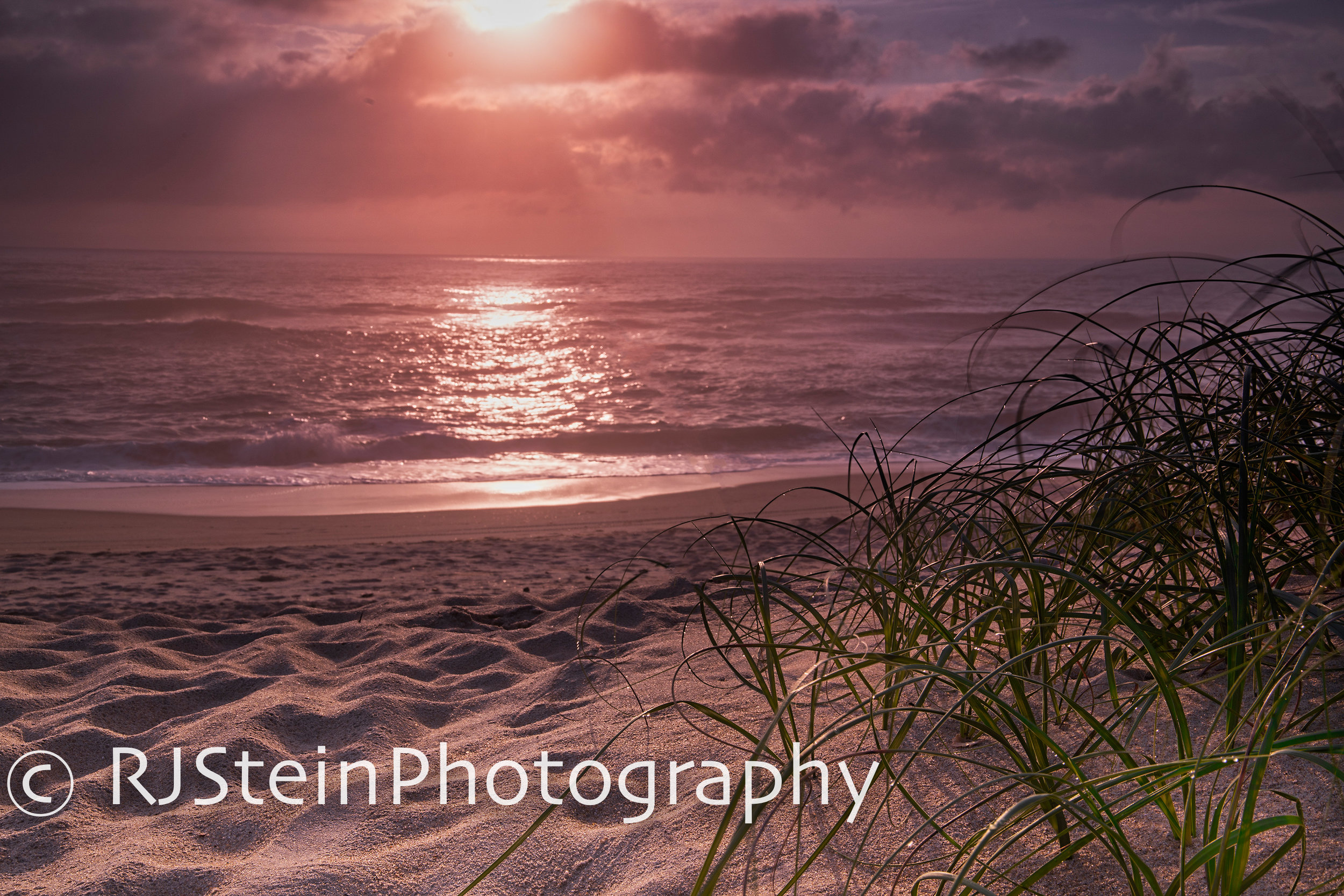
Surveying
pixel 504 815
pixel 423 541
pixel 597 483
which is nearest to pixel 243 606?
pixel 423 541

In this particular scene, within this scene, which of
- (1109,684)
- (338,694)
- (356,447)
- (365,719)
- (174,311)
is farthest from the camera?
(174,311)

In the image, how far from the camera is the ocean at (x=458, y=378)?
11.2 meters

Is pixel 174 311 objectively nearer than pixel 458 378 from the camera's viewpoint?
No

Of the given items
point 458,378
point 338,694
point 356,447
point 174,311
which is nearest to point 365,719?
point 338,694

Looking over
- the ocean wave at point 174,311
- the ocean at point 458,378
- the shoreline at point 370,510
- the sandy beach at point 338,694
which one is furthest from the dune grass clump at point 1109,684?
the ocean wave at point 174,311

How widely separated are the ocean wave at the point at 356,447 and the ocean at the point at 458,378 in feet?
0.13

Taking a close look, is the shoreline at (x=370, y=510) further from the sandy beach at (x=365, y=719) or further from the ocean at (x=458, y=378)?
the sandy beach at (x=365, y=719)

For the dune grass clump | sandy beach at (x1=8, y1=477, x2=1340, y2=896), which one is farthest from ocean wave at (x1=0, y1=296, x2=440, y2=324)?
the dune grass clump

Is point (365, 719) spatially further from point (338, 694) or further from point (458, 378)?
point (458, 378)

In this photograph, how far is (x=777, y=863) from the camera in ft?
5.03

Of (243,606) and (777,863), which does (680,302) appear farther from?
(777,863)

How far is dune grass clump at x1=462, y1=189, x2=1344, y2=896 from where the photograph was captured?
1146 millimetres

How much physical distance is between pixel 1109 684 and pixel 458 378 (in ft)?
55.3

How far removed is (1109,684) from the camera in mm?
1768
